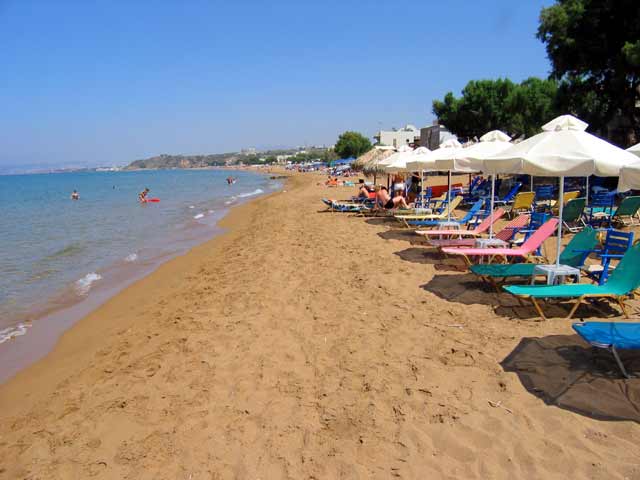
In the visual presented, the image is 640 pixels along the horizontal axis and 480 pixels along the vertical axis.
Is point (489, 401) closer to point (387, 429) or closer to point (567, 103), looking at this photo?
point (387, 429)

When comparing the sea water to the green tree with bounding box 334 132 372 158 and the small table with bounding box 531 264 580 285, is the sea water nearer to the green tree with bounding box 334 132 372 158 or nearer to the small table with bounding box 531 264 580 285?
the small table with bounding box 531 264 580 285

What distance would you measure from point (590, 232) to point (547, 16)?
16.3 metres

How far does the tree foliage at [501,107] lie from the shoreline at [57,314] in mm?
33920

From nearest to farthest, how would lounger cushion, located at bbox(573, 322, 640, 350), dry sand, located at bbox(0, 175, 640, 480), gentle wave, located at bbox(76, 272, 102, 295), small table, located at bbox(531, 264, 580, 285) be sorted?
dry sand, located at bbox(0, 175, 640, 480), lounger cushion, located at bbox(573, 322, 640, 350), small table, located at bbox(531, 264, 580, 285), gentle wave, located at bbox(76, 272, 102, 295)

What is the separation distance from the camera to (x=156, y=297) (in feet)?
24.9

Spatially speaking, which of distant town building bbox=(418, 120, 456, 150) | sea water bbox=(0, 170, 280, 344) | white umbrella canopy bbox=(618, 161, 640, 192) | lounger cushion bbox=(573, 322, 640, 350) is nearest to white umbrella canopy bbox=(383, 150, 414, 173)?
sea water bbox=(0, 170, 280, 344)

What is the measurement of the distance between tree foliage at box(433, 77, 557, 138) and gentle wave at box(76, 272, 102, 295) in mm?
34756

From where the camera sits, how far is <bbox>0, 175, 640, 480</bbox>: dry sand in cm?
276

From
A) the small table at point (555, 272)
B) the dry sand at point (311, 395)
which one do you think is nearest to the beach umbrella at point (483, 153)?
the dry sand at point (311, 395)

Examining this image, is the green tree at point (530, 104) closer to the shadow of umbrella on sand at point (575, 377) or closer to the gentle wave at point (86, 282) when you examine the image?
the gentle wave at point (86, 282)

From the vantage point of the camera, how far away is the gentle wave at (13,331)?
6406 mm

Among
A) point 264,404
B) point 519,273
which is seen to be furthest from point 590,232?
point 264,404

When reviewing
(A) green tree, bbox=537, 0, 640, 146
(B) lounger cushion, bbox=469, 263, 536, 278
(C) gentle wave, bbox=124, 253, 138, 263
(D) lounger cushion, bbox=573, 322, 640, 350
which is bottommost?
(C) gentle wave, bbox=124, 253, 138, 263

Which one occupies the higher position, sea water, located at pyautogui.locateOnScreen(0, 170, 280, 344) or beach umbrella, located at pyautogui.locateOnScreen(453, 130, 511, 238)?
beach umbrella, located at pyautogui.locateOnScreen(453, 130, 511, 238)
